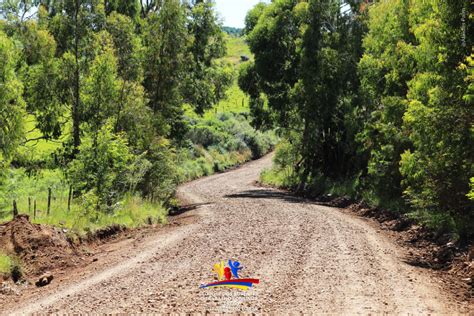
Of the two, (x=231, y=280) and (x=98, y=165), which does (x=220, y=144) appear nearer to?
(x=98, y=165)

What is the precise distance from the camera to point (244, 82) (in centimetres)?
3500

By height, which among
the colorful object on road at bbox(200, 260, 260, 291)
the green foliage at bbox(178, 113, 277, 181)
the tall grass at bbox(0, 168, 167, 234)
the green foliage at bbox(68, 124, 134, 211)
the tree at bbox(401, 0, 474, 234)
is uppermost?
the tree at bbox(401, 0, 474, 234)

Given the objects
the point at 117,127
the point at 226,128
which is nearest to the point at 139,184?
the point at 117,127

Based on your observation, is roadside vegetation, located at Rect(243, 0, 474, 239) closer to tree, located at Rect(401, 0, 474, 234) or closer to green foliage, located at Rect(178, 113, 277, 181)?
tree, located at Rect(401, 0, 474, 234)

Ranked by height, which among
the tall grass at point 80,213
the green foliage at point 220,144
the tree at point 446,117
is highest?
the tree at point 446,117

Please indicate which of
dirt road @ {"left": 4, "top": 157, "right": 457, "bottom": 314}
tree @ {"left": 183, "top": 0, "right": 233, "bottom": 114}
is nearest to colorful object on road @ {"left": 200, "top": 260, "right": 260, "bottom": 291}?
dirt road @ {"left": 4, "top": 157, "right": 457, "bottom": 314}

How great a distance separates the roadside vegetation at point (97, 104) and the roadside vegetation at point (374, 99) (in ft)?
16.7

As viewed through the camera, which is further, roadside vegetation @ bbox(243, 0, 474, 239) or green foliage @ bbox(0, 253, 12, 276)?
roadside vegetation @ bbox(243, 0, 474, 239)

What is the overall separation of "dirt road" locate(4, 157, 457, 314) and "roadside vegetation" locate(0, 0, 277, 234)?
301cm

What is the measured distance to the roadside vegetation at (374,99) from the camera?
12.1m

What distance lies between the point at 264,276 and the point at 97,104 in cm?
1222

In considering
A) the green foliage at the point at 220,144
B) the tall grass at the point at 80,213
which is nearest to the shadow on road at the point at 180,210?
the tall grass at the point at 80,213

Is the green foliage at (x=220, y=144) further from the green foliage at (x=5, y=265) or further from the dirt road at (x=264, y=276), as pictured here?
the green foliage at (x=5, y=265)

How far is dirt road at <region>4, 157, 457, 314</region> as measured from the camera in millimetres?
8305
